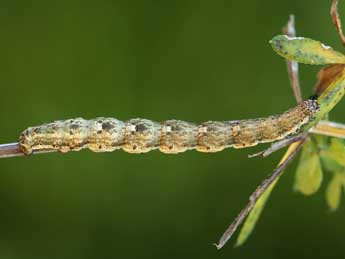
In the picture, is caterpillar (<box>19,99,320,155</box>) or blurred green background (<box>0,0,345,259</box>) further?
blurred green background (<box>0,0,345,259</box>)

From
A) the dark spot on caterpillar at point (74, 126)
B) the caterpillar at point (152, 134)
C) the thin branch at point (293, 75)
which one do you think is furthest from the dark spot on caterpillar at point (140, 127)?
the thin branch at point (293, 75)

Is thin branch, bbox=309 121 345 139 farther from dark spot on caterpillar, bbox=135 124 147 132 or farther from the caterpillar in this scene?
dark spot on caterpillar, bbox=135 124 147 132

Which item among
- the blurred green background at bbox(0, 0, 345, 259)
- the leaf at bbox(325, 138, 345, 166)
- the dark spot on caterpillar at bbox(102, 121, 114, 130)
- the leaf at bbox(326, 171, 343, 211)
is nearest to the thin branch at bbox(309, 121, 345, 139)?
the leaf at bbox(325, 138, 345, 166)

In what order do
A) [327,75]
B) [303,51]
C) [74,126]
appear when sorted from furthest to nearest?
[74,126], [327,75], [303,51]

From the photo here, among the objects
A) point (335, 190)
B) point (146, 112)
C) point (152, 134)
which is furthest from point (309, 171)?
point (146, 112)

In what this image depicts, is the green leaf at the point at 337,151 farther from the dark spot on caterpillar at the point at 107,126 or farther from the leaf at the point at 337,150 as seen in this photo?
the dark spot on caterpillar at the point at 107,126

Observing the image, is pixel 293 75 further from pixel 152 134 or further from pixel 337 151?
pixel 152 134
